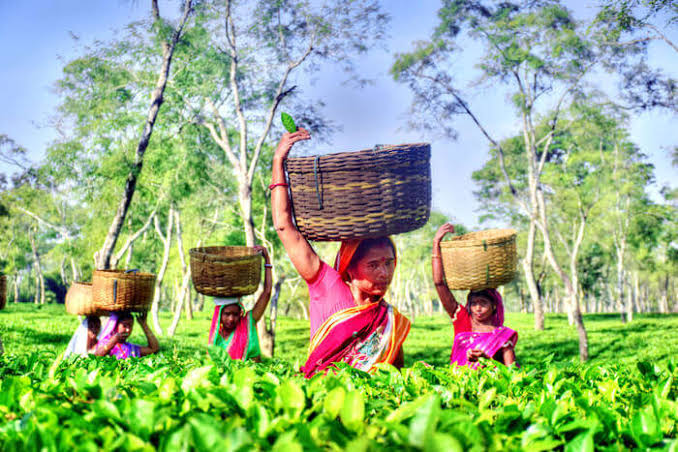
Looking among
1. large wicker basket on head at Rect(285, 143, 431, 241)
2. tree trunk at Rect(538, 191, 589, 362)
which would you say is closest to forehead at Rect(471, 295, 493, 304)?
large wicker basket on head at Rect(285, 143, 431, 241)

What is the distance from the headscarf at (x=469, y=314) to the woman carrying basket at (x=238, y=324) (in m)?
1.88

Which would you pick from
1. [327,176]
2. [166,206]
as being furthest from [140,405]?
[166,206]

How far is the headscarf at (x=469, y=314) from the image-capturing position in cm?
445

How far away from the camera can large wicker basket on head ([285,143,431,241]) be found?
110 inches

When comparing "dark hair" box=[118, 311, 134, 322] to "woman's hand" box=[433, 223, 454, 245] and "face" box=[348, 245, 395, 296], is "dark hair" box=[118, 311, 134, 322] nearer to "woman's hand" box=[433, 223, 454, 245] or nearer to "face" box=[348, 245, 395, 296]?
"face" box=[348, 245, 395, 296]

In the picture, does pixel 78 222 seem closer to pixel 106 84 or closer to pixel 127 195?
pixel 106 84

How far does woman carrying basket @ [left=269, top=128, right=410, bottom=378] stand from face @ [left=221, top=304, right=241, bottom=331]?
210cm

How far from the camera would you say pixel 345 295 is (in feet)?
10.8

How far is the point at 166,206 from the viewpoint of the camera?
17.6 m

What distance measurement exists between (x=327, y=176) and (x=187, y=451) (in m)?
2.01

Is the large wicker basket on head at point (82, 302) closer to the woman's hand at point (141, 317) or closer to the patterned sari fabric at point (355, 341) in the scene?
the woman's hand at point (141, 317)

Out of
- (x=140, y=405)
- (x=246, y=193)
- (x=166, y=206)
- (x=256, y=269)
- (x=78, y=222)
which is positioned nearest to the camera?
(x=140, y=405)

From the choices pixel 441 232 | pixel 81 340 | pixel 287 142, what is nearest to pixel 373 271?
pixel 287 142

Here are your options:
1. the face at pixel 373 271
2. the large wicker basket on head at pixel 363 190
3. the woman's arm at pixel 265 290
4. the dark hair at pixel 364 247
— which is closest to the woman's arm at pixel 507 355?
the face at pixel 373 271
